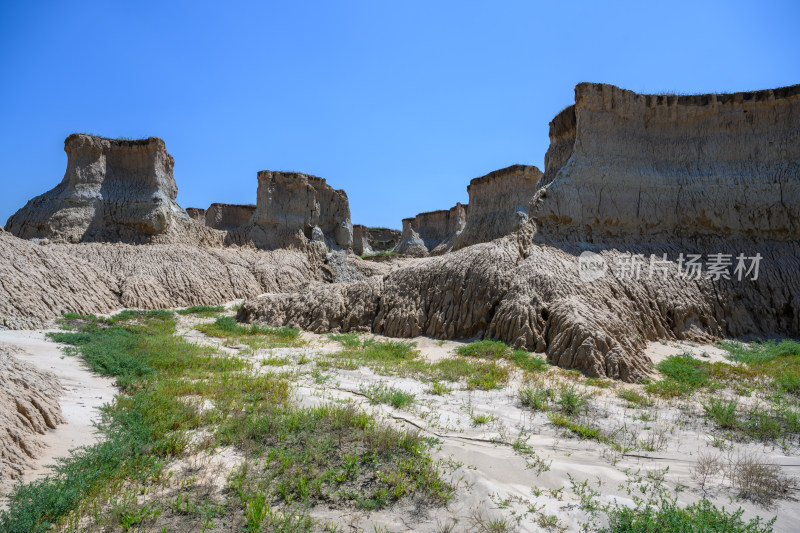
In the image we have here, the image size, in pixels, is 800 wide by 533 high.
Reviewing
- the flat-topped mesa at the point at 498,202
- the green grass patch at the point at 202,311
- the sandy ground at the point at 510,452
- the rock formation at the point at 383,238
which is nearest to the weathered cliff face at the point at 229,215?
the flat-topped mesa at the point at 498,202

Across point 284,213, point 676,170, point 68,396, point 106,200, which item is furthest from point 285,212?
point 68,396

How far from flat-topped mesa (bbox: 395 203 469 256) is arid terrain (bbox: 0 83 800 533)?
2698 cm

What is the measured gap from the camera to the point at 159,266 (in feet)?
64.5

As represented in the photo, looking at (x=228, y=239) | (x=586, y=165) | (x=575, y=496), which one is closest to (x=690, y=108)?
(x=586, y=165)

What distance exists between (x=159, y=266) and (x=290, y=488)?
62.2 feet

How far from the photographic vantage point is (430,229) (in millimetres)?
52906

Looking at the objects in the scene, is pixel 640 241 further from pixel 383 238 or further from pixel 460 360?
pixel 383 238

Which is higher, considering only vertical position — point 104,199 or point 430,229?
point 430,229

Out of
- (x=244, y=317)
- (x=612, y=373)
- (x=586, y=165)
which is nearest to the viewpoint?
(x=612, y=373)

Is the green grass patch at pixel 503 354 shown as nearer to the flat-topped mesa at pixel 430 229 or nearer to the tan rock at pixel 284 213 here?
the tan rock at pixel 284 213

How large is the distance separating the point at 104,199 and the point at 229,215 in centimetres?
1630

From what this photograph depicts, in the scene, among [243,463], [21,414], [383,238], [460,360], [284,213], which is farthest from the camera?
[383,238]

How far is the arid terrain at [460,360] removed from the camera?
3.73 meters

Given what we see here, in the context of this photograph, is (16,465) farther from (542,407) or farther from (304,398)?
(542,407)
